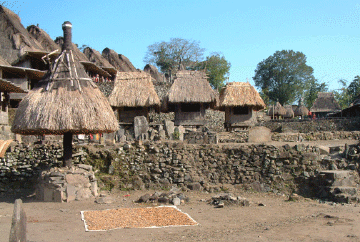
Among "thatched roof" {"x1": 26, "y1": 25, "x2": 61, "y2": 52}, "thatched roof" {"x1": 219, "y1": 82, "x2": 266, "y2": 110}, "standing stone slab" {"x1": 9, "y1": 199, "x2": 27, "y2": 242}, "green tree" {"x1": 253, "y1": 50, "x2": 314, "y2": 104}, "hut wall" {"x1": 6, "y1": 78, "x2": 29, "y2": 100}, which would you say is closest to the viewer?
"standing stone slab" {"x1": 9, "y1": 199, "x2": 27, "y2": 242}

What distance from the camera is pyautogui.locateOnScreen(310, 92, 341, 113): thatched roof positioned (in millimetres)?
41594

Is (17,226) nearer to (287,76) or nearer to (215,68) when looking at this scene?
(215,68)

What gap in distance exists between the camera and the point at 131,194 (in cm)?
1180

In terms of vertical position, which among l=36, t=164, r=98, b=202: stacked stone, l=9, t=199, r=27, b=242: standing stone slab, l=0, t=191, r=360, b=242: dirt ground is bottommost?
l=0, t=191, r=360, b=242: dirt ground

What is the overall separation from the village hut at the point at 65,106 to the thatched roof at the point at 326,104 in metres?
36.5

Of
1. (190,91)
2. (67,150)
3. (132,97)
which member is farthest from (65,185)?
(190,91)

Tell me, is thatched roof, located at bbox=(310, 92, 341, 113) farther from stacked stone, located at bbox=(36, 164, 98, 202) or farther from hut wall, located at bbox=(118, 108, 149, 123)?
stacked stone, located at bbox=(36, 164, 98, 202)

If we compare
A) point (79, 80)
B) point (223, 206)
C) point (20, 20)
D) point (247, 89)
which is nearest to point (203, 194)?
point (223, 206)

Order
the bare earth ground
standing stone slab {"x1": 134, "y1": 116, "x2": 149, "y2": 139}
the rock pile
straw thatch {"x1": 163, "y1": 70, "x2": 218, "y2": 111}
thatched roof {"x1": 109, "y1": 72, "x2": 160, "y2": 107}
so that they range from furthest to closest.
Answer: thatched roof {"x1": 109, "y1": 72, "x2": 160, "y2": 107} → straw thatch {"x1": 163, "y1": 70, "x2": 218, "y2": 111} → standing stone slab {"x1": 134, "y1": 116, "x2": 149, "y2": 139} → the rock pile → the bare earth ground

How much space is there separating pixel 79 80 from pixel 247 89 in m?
12.1

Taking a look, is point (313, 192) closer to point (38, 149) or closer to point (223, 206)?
point (223, 206)

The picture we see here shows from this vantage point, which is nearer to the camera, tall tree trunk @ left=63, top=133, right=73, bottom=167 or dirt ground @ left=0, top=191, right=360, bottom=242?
dirt ground @ left=0, top=191, right=360, bottom=242

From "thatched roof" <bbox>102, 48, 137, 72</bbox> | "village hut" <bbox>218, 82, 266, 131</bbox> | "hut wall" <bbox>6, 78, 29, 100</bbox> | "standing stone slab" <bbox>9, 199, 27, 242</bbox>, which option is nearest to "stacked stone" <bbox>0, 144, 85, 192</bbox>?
"standing stone slab" <bbox>9, 199, 27, 242</bbox>

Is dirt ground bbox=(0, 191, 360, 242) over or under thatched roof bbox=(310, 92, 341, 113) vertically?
under
